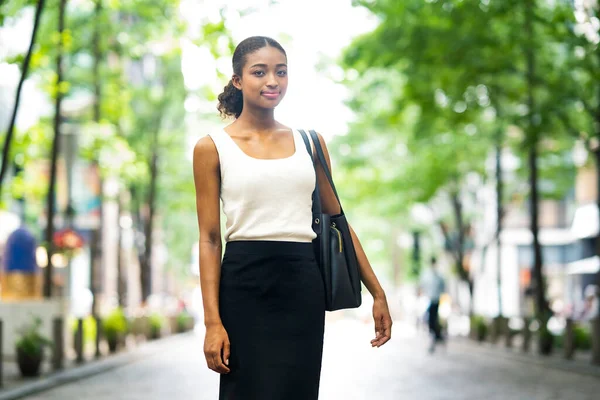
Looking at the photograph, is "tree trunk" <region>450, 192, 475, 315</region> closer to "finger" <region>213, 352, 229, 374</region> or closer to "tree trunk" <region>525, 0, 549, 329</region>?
"tree trunk" <region>525, 0, 549, 329</region>

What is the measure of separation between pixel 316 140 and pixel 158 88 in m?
30.2

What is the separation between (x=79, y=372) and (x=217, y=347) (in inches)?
532

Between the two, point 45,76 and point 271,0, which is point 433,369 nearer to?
point 271,0

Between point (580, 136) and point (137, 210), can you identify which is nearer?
point (580, 136)

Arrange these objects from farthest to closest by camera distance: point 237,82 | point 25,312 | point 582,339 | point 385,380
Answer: point 582,339 → point 25,312 → point 385,380 → point 237,82

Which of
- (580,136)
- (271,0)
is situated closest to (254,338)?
(271,0)

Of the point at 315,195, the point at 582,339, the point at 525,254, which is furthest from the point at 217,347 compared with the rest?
the point at 525,254

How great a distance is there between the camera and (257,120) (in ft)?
13.3

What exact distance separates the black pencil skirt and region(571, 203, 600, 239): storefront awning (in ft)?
135

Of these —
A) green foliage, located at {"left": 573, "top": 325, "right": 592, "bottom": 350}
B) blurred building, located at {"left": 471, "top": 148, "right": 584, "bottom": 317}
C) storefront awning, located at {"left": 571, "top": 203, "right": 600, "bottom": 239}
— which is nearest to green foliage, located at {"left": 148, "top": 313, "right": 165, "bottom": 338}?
green foliage, located at {"left": 573, "top": 325, "right": 592, "bottom": 350}

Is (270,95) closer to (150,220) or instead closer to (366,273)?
(366,273)

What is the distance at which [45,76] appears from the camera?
21.9 metres

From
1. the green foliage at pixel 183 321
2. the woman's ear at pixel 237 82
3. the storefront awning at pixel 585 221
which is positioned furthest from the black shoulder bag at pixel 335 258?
the storefront awning at pixel 585 221

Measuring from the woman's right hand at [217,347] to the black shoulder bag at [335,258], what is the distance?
397mm
